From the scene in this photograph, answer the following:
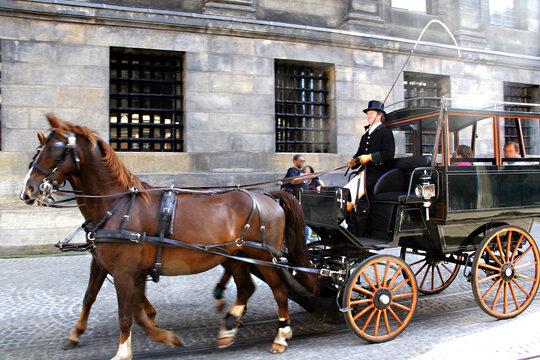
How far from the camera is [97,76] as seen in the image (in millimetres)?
8297

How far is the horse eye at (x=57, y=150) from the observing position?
3174 mm

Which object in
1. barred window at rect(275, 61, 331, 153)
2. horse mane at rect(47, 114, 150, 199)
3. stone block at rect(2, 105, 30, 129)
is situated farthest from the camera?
barred window at rect(275, 61, 331, 153)

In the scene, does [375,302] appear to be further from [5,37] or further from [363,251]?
[5,37]

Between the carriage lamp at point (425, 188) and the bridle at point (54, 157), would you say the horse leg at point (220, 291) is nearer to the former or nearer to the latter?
the bridle at point (54, 157)

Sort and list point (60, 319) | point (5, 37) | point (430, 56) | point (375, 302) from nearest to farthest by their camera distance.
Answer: point (375, 302)
point (60, 319)
point (5, 37)
point (430, 56)

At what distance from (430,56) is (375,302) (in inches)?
376

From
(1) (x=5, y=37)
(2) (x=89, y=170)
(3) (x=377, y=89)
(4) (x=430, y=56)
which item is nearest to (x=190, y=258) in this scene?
(2) (x=89, y=170)

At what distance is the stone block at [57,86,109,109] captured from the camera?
26.6ft

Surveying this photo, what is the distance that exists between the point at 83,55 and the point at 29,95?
1.34 meters

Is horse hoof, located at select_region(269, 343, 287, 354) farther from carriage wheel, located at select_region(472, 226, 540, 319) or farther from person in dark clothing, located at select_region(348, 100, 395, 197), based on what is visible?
carriage wheel, located at select_region(472, 226, 540, 319)

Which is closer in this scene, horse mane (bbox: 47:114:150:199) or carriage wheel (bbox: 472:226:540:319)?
horse mane (bbox: 47:114:150:199)

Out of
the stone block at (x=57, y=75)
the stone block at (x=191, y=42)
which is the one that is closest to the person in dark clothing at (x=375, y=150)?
the stone block at (x=191, y=42)

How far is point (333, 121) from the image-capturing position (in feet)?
33.9

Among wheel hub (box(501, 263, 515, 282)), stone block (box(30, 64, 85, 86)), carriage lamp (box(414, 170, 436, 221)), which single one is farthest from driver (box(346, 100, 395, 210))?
stone block (box(30, 64, 85, 86))
